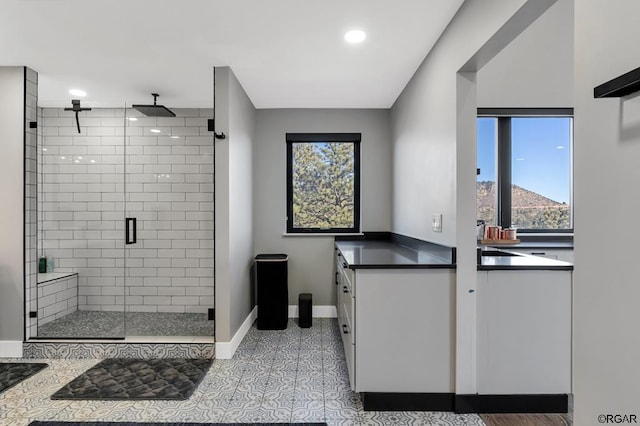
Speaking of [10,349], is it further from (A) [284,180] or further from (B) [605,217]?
(B) [605,217]

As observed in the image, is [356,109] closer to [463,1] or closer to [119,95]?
[463,1]

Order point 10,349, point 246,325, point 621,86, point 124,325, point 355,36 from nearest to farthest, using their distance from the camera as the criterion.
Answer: point 621,86 < point 355,36 < point 10,349 < point 124,325 < point 246,325

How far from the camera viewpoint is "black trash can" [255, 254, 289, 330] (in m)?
3.73

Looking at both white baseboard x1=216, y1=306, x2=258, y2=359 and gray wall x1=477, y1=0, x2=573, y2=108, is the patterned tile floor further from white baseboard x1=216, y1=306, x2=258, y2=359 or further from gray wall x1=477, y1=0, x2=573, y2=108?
gray wall x1=477, y1=0, x2=573, y2=108

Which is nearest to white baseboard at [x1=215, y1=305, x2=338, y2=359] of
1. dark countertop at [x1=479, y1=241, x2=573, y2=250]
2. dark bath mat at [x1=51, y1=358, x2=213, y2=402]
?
dark bath mat at [x1=51, y1=358, x2=213, y2=402]

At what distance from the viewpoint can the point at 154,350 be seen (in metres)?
3.05

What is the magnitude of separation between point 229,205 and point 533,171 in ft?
11.2

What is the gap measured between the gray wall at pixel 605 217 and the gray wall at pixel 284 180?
312 cm

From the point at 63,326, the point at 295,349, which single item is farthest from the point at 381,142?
the point at 63,326

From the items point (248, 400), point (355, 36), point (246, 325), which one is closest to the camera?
point (248, 400)

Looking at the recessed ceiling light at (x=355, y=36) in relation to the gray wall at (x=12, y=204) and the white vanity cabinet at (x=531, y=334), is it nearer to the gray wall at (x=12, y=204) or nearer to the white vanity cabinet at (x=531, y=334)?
the white vanity cabinet at (x=531, y=334)

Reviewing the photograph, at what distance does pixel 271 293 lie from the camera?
374 centimetres

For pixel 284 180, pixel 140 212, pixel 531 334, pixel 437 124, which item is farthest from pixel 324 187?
pixel 531 334

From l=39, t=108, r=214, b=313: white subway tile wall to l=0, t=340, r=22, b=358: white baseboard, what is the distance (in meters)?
0.93
